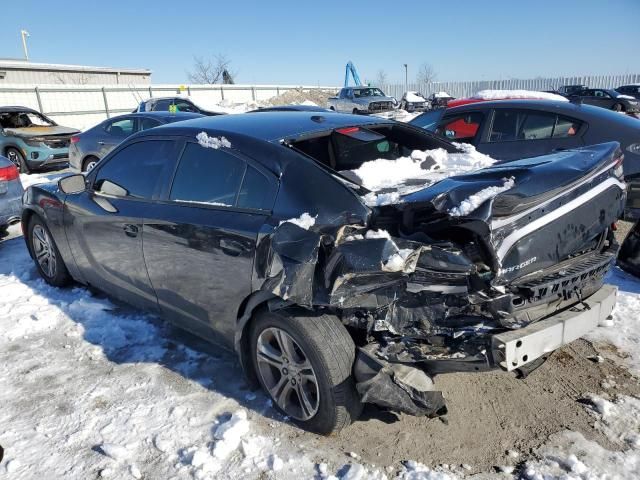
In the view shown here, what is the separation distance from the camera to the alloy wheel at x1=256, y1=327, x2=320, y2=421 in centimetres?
282

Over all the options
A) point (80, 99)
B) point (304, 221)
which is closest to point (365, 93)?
point (80, 99)

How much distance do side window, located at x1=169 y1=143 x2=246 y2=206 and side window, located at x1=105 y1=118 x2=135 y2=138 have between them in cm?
758

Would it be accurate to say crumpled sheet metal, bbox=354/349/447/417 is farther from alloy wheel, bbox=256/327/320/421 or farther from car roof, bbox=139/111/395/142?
A: car roof, bbox=139/111/395/142

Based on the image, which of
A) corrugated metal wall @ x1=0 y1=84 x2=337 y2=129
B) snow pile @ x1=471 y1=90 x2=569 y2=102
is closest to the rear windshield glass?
snow pile @ x1=471 y1=90 x2=569 y2=102

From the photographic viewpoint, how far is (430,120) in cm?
757

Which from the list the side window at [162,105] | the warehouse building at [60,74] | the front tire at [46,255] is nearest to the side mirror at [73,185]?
the front tire at [46,255]

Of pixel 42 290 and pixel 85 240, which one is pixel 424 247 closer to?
pixel 85 240

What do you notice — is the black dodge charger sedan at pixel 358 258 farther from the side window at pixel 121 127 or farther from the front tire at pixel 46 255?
the side window at pixel 121 127

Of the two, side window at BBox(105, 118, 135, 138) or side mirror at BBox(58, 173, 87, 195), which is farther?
side window at BBox(105, 118, 135, 138)

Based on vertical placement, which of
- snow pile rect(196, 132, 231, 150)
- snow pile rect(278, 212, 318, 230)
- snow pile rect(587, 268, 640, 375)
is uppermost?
snow pile rect(196, 132, 231, 150)

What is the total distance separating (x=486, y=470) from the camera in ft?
8.49

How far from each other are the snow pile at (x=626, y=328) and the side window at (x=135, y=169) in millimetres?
3371

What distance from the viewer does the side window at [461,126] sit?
22.1 ft

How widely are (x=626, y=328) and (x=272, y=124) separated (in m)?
3.06
